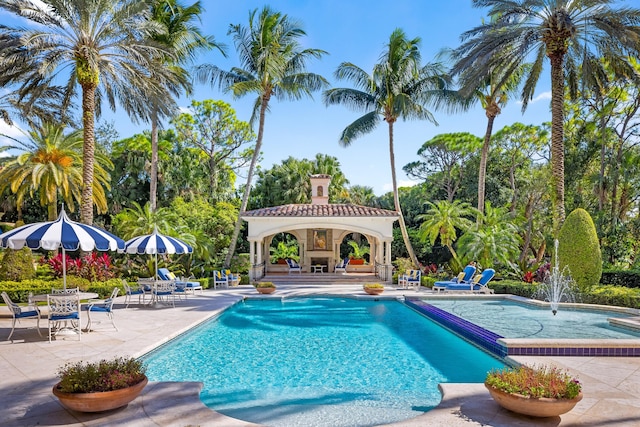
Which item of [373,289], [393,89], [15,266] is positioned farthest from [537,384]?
[393,89]

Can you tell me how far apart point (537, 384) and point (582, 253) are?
12.0 meters

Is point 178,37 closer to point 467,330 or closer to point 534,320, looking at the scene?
point 467,330

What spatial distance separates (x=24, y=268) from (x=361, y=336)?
1353 cm

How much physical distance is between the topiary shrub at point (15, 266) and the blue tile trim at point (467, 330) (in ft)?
48.2

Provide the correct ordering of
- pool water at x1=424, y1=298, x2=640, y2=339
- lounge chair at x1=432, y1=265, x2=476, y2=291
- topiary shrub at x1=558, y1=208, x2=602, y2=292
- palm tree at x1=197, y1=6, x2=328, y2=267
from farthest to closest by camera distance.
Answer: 1. palm tree at x1=197, y1=6, x2=328, y2=267
2. lounge chair at x1=432, y1=265, x2=476, y2=291
3. topiary shrub at x1=558, y1=208, x2=602, y2=292
4. pool water at x1=424, y1=298, x2=640, y2=339

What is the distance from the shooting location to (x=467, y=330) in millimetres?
10930

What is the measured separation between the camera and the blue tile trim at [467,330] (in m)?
9.19

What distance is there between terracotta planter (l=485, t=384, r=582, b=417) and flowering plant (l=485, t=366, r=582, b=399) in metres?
0.05

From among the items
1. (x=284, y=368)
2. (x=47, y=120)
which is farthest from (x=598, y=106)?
(x=47, y=120)

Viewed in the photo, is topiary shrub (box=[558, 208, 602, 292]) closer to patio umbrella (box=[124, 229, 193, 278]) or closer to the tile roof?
the tile roof

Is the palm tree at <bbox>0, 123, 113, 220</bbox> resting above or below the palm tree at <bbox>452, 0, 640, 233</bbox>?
below

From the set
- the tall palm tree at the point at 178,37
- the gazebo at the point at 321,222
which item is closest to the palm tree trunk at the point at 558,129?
the gazebo at the point at 321,222

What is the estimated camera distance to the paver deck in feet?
17.2

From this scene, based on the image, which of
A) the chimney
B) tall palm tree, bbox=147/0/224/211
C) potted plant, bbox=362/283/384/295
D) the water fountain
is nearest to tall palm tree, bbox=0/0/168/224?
tall palm tree, bbox=147/0/224/211
